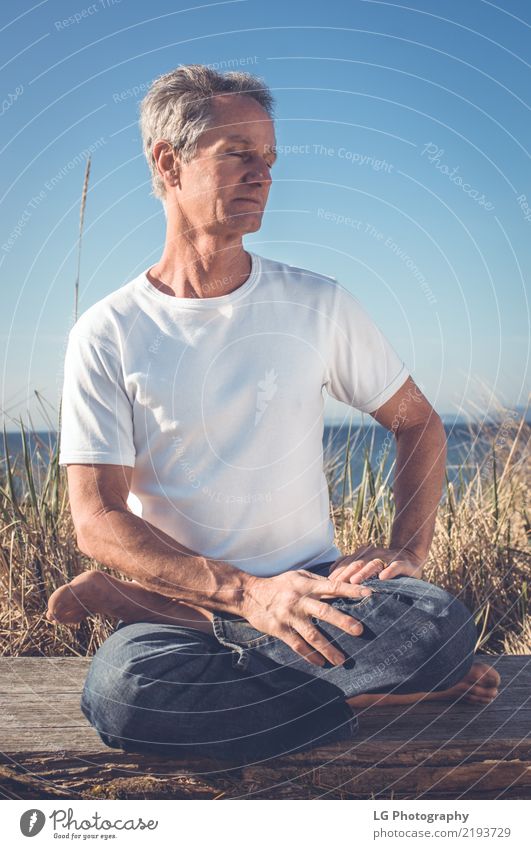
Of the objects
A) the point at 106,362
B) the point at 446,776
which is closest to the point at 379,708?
the point at 446,776

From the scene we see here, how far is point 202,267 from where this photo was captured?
2.76 meters

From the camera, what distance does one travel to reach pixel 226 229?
2.67m

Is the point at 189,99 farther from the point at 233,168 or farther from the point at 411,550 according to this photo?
the point at 411,550

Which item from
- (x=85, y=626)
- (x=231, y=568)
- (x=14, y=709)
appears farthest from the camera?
(x=85, y=626)

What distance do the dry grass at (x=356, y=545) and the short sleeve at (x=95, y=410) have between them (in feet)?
3.18

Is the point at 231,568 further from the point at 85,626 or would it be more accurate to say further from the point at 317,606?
the point at 85,626

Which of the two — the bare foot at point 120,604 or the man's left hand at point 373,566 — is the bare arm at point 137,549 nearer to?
the bare foot at point 120,604

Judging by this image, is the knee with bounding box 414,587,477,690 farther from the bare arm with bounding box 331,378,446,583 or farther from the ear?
the ear

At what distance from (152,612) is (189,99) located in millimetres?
1546

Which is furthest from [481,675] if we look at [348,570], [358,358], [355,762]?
A: [358,358]

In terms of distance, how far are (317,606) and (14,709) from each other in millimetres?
1008

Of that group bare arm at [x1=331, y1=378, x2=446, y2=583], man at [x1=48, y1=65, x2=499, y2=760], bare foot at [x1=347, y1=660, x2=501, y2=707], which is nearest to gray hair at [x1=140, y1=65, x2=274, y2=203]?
man at [x1=48, y1=65, x2=499, y2=760]

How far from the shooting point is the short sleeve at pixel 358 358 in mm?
2789

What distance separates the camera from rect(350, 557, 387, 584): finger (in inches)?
89.4
